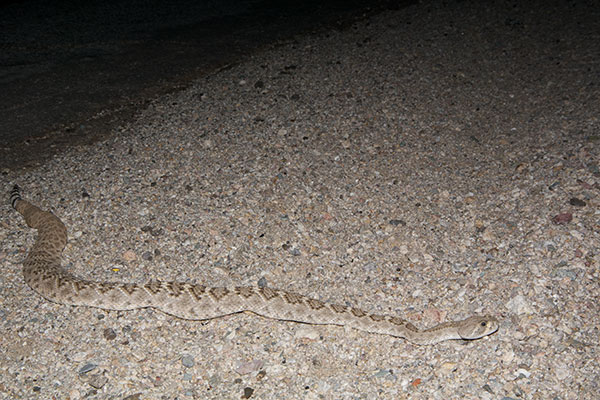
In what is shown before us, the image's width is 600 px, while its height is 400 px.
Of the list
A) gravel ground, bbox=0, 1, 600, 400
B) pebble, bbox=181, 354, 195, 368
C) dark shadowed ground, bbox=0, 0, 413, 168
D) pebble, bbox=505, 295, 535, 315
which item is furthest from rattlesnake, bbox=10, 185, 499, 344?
dark shadowed ground, bbox=0, 0, 413, 168

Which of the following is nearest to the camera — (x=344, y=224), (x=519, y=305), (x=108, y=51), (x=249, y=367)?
(x=249, y=367)

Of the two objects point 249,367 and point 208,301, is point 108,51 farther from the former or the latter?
point 249,367

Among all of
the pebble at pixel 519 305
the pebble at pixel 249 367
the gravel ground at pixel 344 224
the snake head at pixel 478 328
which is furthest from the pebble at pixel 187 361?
the pebble at pixel 519 305

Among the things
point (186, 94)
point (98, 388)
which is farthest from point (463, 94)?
point (98, 388)

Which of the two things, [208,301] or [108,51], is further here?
[108,51]

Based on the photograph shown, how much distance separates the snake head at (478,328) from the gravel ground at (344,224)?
0.11m

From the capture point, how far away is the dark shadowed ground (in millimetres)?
8508

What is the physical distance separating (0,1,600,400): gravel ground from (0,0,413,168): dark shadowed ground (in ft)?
2.45

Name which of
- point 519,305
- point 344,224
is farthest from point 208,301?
point 519,305

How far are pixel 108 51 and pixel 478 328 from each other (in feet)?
30.4

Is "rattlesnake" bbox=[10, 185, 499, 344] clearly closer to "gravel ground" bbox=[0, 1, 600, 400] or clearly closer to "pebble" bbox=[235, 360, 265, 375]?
"gravel ground" bbox=[0, 1, 600, 400]

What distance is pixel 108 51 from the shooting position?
1117cm

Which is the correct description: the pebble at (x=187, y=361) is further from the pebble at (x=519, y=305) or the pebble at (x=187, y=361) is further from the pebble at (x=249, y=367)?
the pebble at (x=519, y=305)

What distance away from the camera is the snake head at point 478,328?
4.66 metres
